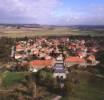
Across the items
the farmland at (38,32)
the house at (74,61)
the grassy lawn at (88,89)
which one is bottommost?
the farmland at (38,32)

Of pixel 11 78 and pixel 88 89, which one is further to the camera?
pixel 11 78

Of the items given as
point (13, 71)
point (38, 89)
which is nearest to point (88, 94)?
point (38, 89)

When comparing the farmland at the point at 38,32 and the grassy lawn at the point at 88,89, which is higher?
the grassy lawn at the point at 88,89

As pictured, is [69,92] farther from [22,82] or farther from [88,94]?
[22,82]

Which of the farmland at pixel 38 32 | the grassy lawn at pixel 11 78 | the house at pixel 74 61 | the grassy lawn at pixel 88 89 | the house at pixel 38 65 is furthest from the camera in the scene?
the farmland at pixel 38 32

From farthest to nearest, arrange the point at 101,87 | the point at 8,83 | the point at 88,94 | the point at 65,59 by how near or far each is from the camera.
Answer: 1. the point at 65,59
2. the point at 8,83
3. the point at 101,87
4. the point at 88,94

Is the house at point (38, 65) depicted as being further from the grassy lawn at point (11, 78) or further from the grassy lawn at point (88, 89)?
the grassy lawn at point (88, 89)

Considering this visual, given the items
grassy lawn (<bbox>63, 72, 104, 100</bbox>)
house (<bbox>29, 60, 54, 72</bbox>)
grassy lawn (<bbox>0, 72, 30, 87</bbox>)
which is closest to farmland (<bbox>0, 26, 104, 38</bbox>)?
house (<bbox>29, 60, 54, 72</bbox>)

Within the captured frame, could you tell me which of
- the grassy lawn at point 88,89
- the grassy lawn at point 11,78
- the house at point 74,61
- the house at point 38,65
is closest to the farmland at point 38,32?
the house at point 74,61

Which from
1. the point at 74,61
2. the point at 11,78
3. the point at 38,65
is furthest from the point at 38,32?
the point at 11,78

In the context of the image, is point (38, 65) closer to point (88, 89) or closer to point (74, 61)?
point (74, 61)

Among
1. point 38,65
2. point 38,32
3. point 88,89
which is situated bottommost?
point 38,32
